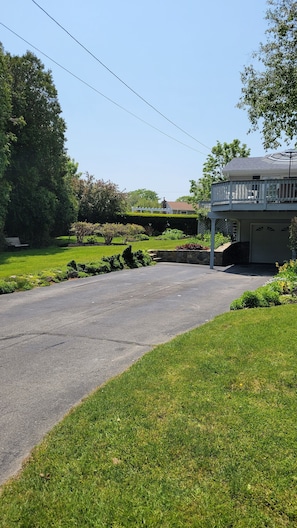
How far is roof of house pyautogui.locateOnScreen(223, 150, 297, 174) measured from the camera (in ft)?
70.9

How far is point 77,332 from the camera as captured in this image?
6.58 metres

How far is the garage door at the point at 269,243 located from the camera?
Result: 60.7 feet

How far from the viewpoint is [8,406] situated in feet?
12.7

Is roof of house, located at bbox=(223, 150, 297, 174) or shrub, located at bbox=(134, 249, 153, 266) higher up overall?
roof of house, located at bbox=(223, 150, 297, 174)

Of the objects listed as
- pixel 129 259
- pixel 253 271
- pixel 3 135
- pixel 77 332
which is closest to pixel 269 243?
pixel 253 271

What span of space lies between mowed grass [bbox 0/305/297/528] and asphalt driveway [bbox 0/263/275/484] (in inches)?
13.9

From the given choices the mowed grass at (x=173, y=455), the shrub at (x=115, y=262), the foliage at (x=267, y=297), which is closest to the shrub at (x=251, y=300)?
the foliage at (x=267, y=297)

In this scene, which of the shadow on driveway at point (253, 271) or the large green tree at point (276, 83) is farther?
the shadow on driveway at point (253, 271)

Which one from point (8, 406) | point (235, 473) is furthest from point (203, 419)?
point (8, 406)

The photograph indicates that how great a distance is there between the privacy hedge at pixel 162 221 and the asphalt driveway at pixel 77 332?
64.5ft

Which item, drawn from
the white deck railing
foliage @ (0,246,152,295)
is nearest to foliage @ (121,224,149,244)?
foliage @ (0,246,152,295)

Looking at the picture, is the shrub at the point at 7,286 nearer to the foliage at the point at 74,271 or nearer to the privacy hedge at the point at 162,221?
the foliage at the point at 74,271

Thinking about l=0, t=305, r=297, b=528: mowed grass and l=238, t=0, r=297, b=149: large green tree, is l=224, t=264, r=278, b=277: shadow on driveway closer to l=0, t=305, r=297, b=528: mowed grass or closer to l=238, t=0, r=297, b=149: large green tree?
l=238, t=0, r=297, b=149: large green tree

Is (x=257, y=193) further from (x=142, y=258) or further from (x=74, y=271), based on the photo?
(x=74, y=271)
